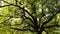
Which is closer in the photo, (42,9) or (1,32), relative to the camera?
(1,32)

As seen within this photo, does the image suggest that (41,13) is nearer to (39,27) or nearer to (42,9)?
(42,9)

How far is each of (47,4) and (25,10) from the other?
42 cm

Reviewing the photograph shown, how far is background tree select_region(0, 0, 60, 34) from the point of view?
8.63ft

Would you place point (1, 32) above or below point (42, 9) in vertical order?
below

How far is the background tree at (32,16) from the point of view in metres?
2.63

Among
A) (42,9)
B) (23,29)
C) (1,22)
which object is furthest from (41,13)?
(1,22)

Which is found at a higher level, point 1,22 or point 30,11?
point 30,11

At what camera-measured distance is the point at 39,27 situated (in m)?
2.64

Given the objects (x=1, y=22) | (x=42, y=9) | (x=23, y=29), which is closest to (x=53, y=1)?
(x=42, y=9)

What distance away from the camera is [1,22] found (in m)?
2.59

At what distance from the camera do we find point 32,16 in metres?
2.67

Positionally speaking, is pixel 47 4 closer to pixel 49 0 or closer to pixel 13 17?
pixel 49 0

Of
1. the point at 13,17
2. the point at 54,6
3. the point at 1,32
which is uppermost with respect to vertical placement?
the point at 54,6

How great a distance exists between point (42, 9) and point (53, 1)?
0.82ft
